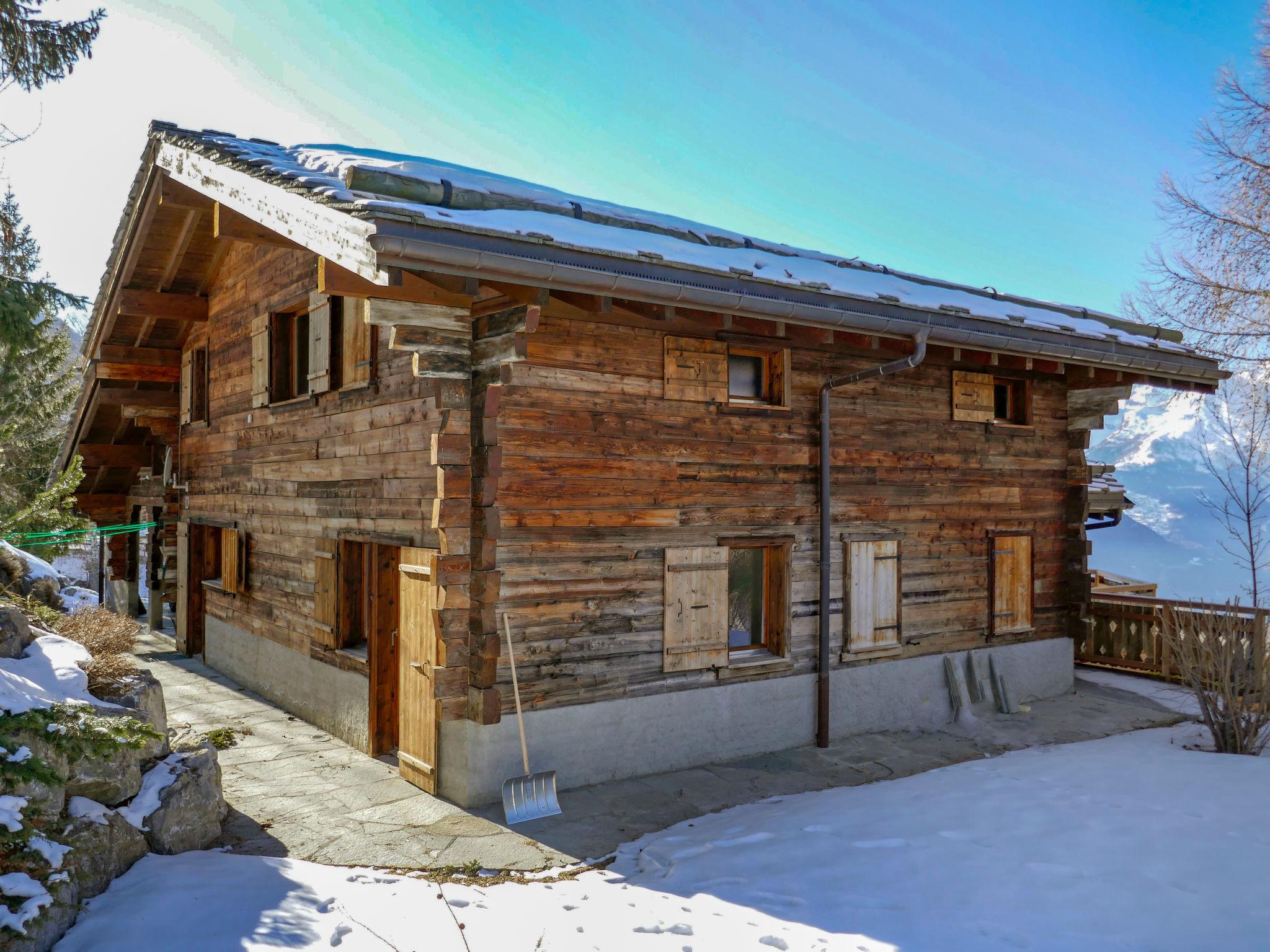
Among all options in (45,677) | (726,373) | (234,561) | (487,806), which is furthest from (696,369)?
(234,561)

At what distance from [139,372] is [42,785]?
1099 centimetres

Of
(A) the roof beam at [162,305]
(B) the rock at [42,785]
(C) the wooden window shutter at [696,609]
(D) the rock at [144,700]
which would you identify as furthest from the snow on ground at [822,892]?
(A) the roof beam at [162,305]

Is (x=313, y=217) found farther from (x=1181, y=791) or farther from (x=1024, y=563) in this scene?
(x=1024, y=563)

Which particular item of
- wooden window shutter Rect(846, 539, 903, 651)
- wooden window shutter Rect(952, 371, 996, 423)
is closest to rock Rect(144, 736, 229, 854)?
wooden window shutter Rect(846, 539, 903, 651)

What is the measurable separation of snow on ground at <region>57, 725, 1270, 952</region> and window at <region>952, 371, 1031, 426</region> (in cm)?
491

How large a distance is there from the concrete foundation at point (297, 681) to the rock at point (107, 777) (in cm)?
286

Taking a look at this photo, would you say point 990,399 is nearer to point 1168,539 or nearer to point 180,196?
point 180,196

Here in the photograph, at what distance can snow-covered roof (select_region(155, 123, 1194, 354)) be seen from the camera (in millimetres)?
6148

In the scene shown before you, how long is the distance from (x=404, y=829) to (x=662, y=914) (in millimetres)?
2416

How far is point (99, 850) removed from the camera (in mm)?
4852

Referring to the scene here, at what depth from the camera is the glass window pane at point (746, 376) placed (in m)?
8.63

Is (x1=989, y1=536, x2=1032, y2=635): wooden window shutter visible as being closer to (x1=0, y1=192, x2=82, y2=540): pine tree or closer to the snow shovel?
the snow shovel

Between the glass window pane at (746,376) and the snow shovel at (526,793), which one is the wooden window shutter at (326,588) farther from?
the glass window pane at (746,376)

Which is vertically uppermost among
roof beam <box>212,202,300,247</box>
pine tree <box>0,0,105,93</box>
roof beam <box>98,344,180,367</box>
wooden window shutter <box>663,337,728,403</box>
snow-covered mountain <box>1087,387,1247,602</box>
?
pine tree <box>0,0,105,93</box>
